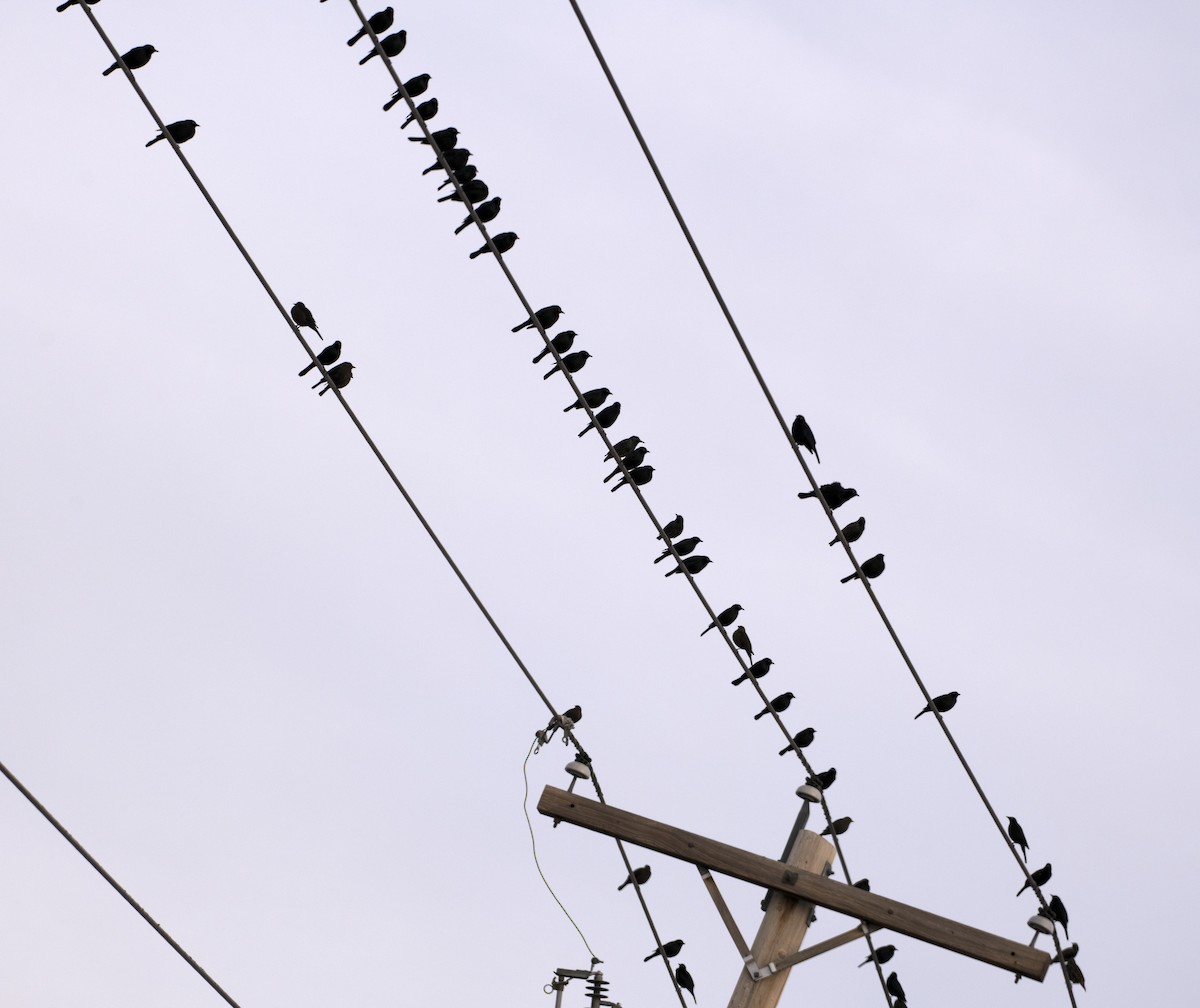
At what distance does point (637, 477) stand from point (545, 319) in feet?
3.51

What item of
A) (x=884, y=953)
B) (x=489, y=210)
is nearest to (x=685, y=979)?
(x=884, y=953)

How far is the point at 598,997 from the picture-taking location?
13.9 metres

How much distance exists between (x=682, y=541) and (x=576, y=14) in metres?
5.57

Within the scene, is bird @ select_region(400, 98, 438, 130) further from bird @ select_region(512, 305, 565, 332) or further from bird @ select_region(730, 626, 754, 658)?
bird @ select_region(730, 626, 754, 658)

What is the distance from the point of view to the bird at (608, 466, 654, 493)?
9977 mm

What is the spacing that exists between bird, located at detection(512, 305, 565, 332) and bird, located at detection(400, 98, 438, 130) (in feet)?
3.90

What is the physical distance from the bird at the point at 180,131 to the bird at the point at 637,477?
9.92 ft

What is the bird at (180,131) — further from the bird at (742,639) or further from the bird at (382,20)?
the bird at (742,639)

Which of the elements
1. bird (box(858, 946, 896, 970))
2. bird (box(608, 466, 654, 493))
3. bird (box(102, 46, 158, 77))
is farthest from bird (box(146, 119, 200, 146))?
bird (box(858, 946, 896, 970))

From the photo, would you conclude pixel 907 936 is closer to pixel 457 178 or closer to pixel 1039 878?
pixel 1039 878

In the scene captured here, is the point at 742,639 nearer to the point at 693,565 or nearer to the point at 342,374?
the point at 693,565

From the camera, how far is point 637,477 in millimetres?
10242

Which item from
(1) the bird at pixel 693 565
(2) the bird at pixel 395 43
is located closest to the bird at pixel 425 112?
(2) the bird at pixel 395 43

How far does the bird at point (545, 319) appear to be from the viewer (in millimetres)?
9461
